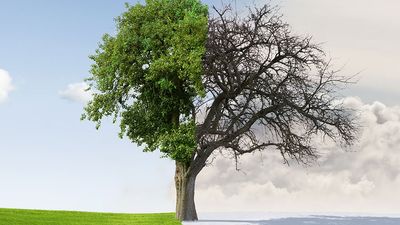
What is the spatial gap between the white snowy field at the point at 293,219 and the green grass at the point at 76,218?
2244 mm

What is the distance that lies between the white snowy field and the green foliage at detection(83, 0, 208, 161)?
5153 mm

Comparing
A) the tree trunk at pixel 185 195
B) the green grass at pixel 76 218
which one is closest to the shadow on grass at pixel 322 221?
the tree trunk at pixel 185 195

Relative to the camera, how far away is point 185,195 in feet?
122

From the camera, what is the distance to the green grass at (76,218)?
115 ft

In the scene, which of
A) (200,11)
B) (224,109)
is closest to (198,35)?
(200,11)

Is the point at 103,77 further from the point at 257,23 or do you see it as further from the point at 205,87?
the point at 257,23

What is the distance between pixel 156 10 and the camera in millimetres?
36375

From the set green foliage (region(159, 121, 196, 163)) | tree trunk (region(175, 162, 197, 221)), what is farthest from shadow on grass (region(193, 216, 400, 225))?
green foliage (region(159, 121, 196, 163))

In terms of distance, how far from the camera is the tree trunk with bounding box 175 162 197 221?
37062 mm

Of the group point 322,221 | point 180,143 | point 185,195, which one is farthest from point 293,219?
point 180,143

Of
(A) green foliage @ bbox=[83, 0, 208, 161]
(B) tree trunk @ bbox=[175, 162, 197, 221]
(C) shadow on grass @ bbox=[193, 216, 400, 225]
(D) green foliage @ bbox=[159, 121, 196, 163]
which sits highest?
(A) green foliage @ bbox=[83, 0, 208, 161]

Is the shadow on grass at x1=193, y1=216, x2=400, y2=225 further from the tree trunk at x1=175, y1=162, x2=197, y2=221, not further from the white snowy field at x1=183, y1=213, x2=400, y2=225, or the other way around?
the tree trunk at x1=175, y1=162, x2=197, y2=221

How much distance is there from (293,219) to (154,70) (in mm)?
12261

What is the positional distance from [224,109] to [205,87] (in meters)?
2.72
